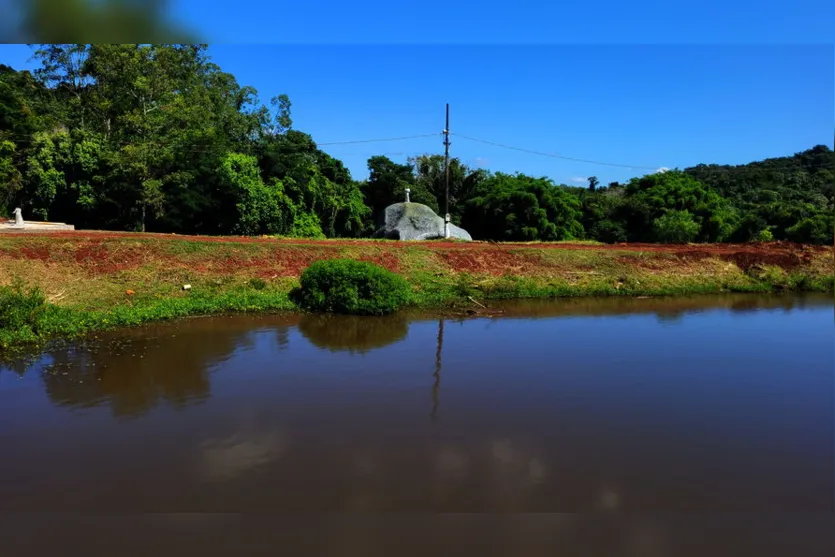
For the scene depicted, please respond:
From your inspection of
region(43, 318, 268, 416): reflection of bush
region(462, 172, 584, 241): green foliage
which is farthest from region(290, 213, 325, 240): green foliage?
region(43, 318, 268, 416): reflection of bush

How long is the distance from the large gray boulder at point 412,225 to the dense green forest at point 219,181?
279 centimetres

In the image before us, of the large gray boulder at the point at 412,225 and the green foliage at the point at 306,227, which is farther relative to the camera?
the large gray boulder at the point at 412,225

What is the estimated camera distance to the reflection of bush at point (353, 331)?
10961mm

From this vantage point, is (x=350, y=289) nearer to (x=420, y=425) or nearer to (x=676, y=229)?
(x=420, y=425)

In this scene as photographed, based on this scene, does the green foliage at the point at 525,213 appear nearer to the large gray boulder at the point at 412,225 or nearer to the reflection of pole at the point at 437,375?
the large gray boulder at the point at 412,225

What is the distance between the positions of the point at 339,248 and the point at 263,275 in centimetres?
321

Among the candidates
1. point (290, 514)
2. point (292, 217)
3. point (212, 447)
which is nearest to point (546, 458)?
point (290, 514)

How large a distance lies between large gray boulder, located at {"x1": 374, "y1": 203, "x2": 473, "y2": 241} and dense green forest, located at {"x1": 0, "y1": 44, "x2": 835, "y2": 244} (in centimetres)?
279

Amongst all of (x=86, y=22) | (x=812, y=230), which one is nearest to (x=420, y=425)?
(x=86, y=22)

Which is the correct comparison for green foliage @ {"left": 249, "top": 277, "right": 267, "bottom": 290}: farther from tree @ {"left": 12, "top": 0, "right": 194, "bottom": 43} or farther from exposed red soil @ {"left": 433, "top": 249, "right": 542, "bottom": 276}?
tree @ {"left": 12, "top": 0, "right": 194, "bottom": 43}

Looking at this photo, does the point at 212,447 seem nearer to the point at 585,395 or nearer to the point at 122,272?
the point at 585,395

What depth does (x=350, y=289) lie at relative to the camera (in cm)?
1377

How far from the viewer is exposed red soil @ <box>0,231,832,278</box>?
583 inches

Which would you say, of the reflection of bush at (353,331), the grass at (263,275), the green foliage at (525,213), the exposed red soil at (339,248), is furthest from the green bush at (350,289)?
the green foliage at (525,213)
